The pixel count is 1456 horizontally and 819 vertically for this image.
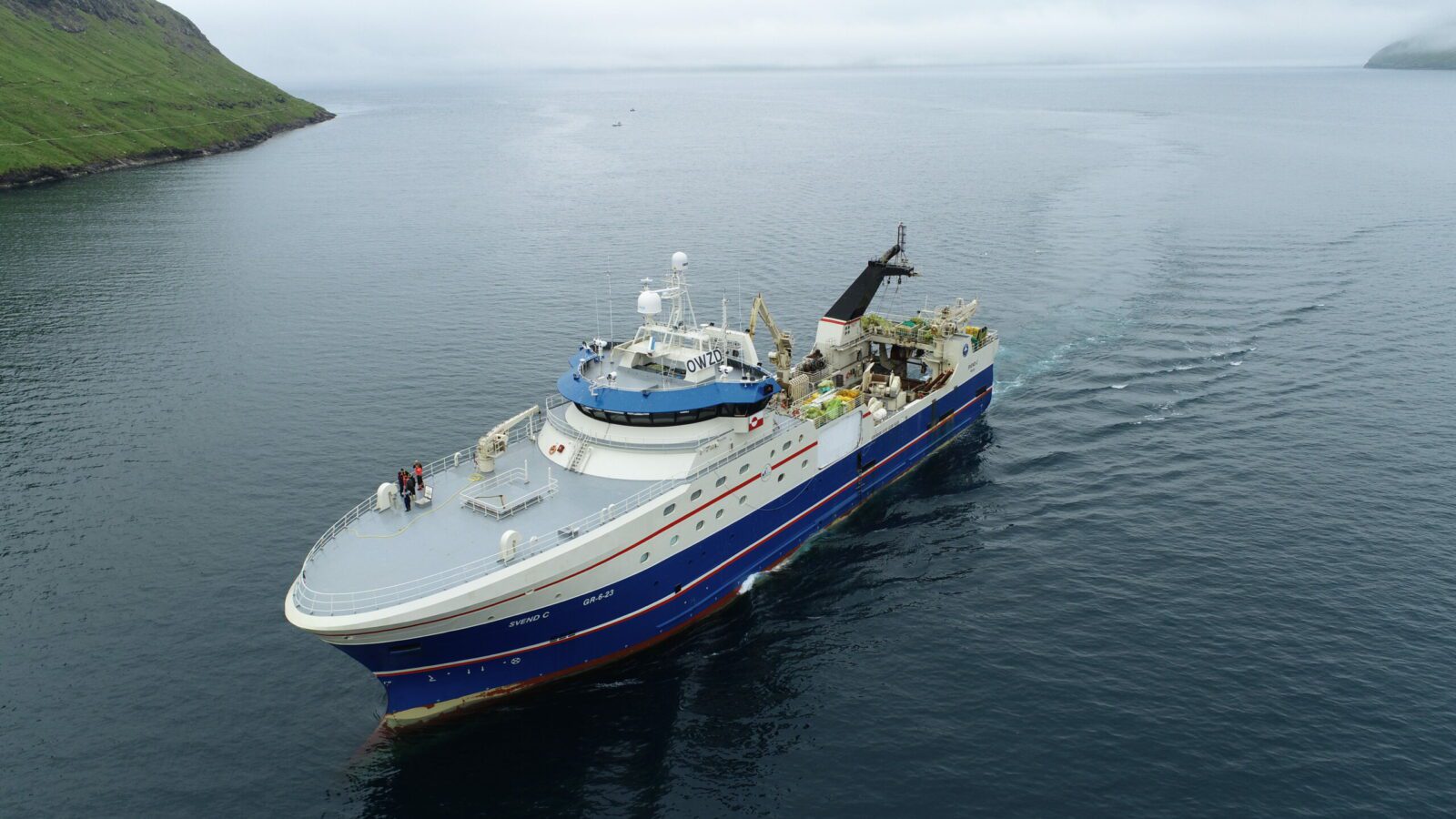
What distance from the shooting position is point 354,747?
31.5 m

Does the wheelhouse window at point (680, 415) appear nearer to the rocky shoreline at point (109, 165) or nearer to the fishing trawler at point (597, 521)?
the fishing trawler at point (597, 521)

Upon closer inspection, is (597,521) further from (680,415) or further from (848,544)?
(848,544)

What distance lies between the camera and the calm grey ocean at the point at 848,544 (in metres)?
30.2

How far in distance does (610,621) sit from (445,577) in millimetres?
6789

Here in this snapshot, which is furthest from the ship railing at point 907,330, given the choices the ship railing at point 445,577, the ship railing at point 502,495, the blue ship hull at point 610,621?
the ship railing at point 502,495

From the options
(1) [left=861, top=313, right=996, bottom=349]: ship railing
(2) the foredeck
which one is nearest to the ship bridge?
(2) the foredeck

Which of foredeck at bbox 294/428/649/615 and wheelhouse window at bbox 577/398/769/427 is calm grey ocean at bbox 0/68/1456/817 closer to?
foredeck at bbox 294/428/649/615

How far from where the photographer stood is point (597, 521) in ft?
112

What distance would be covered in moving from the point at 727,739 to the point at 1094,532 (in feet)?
72.5

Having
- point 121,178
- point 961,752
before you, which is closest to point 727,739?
point 961,752

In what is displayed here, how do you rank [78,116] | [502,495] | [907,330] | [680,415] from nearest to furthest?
[502,495] < [680,415] < [907,330] < [78,116]

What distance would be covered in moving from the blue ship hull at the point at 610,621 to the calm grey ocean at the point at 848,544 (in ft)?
3.63

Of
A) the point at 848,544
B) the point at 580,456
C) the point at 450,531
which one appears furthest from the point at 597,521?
the point at 848,544

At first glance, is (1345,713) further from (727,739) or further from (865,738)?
(727,739)
